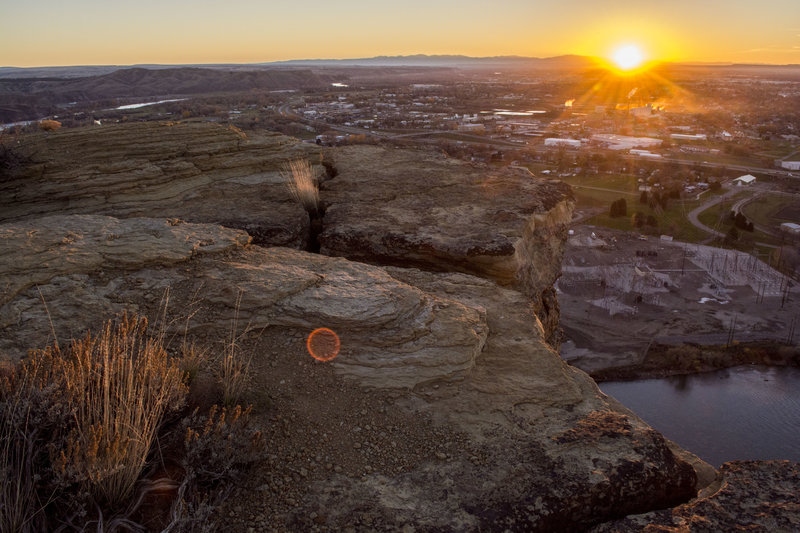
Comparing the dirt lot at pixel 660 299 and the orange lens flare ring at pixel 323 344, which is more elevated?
the orange lens flare ring at pixel 323 344

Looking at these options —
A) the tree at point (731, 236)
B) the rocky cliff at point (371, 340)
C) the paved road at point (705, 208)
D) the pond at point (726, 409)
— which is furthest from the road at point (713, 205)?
the rocky cliff at point (371, 340)

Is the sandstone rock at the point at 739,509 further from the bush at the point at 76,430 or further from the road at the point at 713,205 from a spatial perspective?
the road at the point at 713,205

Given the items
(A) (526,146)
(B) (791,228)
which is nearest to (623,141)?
(A) (526,146)

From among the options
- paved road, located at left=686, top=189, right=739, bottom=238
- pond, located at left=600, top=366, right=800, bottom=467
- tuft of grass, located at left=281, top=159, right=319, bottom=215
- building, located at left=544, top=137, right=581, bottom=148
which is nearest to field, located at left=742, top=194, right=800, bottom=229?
paved road, located at left=686, top=189, right=739, bottom=238

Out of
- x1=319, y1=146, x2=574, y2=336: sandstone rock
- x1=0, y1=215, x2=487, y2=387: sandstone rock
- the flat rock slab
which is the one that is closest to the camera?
the flat rock slab

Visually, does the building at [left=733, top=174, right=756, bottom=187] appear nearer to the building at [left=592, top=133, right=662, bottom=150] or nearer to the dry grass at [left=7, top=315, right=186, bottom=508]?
the building at [left=592, top=133, right=662, bottom=150]

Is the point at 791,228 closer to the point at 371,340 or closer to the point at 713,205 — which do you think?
the point at 713,205
